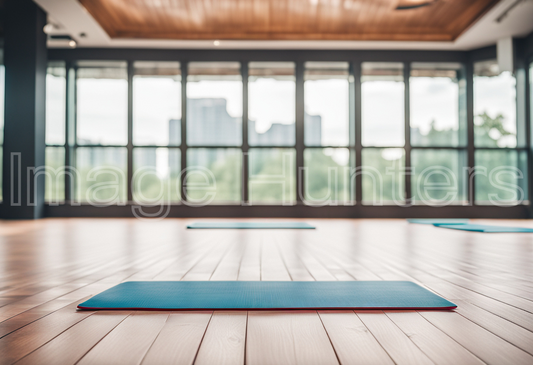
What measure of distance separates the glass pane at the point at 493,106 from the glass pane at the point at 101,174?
22.1ft

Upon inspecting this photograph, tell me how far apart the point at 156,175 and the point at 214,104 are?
174 centimetres

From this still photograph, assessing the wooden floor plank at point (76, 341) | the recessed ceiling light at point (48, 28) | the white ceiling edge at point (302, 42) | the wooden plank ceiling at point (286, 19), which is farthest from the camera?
the recessed ceiling light at point (48, 28)

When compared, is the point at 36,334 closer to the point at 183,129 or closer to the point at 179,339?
the point at 179,339

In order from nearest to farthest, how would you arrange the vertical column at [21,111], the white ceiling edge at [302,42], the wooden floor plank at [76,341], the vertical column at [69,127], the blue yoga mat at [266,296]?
the wooden floor plank at [76,341]
the blue yoga mat at [266,296]
the white ceiling edge at [302,42]
the vertical column at [21,111]
the vertical column at [69,127]

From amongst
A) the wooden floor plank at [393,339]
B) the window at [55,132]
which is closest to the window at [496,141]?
the wooden floor plank at [393,339]

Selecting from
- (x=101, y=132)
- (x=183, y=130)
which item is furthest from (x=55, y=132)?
(x=183, y=130)

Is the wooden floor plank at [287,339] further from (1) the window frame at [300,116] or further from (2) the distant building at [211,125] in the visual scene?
(2) the distant building at [211,125]

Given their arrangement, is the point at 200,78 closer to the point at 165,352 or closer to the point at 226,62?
the point at 226,62

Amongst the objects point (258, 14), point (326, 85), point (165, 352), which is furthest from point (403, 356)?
point (326, 85)

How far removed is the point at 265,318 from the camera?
136cm

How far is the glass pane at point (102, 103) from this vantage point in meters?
7.42

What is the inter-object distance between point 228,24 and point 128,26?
1774 mm

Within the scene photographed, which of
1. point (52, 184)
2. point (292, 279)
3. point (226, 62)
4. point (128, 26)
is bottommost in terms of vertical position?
point (292, 279)

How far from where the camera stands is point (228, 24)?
6.73 metres
